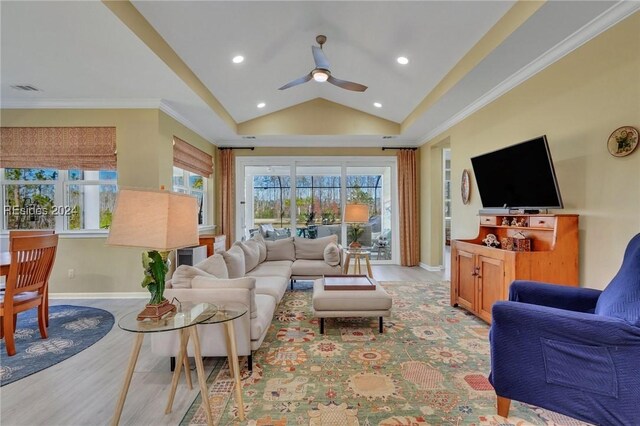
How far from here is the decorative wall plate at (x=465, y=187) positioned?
443 cm

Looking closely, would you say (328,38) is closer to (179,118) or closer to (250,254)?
(179,118)

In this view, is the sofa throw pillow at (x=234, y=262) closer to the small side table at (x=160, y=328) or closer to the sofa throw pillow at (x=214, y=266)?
the sofa throw pillow at (x=214, y=266)

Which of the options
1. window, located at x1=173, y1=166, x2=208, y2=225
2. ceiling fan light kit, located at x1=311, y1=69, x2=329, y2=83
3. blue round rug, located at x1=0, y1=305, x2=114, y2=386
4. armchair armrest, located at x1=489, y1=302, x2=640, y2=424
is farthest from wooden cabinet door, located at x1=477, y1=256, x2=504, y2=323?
window, located at x1=173, y1=166, x2=208, y2=225

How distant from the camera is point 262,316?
2482mm

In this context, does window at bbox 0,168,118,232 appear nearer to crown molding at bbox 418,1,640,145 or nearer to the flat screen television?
the flat screen television

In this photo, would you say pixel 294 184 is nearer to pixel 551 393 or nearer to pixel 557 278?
pixel 557 278

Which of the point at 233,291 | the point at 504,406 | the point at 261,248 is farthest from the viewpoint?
the point at 261,248

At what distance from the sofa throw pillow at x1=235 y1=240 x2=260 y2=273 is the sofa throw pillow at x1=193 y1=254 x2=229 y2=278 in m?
1.00

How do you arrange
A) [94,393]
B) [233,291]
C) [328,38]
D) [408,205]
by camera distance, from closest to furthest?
[94,393], [233,291], [328,38], [408,205]

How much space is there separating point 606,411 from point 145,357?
3.07 m

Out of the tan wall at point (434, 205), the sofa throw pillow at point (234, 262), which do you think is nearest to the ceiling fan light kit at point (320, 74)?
the sofa throw pillow at point (234, 262)

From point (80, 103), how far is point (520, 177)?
5501 millimetres

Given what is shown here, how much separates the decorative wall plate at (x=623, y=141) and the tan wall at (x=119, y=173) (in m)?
4.82

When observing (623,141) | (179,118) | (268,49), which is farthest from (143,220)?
(179,118)
